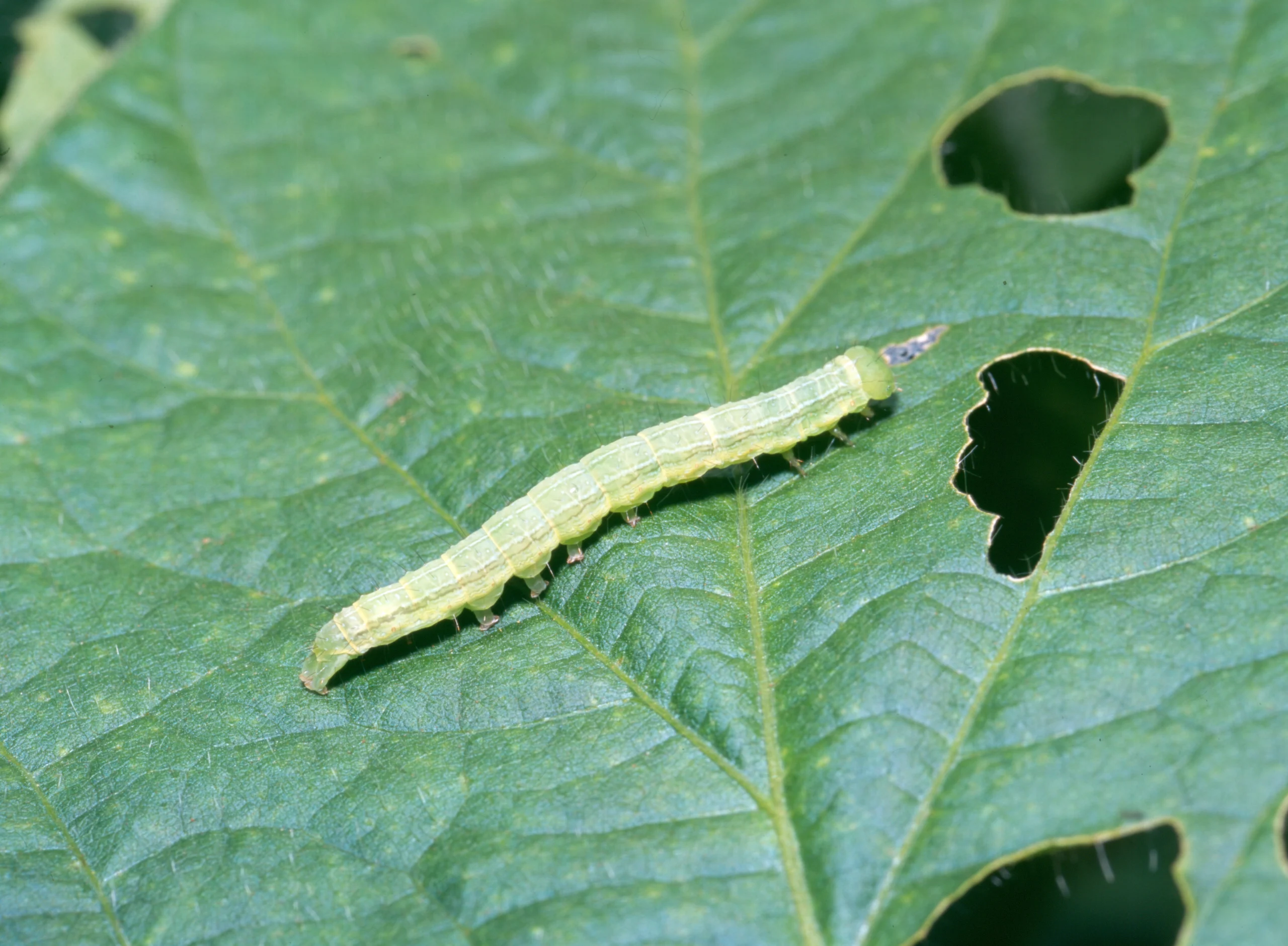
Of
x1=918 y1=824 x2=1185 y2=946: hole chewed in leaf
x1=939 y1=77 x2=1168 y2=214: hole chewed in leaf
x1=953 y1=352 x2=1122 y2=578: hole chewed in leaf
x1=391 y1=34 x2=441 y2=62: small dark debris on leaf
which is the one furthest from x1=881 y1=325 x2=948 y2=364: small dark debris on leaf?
x1=391 y1=34 x2=441 y2=62: small dark debris on leaf

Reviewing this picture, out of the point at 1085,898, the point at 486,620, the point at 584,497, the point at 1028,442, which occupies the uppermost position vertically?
the point at 584,497

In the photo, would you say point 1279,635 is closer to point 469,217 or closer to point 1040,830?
point 1040,830

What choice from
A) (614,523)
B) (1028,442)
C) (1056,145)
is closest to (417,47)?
(1056,145)

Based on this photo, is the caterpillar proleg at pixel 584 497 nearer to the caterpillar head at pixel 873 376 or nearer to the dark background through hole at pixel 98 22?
the caterpillar head at pixel 873 376

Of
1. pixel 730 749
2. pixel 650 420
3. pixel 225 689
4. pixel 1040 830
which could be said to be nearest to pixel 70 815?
pixel 225 689

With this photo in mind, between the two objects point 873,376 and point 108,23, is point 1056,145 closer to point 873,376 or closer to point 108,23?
point 873,376

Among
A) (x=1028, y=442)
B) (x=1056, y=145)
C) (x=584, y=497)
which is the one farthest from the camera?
(x=1056, y=145)
